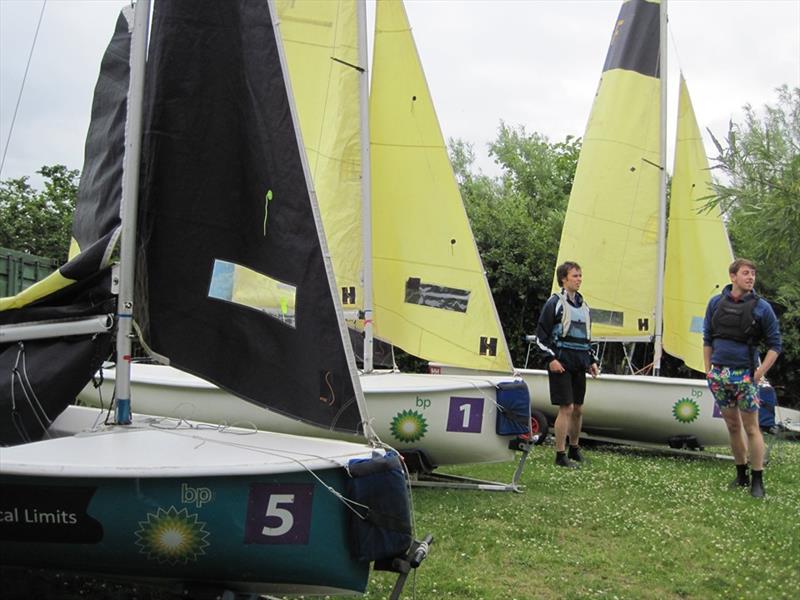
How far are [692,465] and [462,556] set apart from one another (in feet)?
13.3

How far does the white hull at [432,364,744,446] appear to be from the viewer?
308 inches

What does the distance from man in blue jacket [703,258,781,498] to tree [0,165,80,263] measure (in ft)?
14.5

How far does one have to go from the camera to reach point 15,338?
11.2 feet

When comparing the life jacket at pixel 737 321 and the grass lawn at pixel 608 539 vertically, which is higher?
the life jacket at pixel 737 321

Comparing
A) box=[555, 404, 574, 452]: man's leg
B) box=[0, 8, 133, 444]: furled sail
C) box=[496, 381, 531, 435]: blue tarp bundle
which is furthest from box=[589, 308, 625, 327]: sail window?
box=[0, 8, 133, 444]: furled sail

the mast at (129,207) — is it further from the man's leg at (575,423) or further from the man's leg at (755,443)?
the man's leg at (575,423)

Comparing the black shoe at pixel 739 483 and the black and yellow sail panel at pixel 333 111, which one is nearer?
the black shoe at pixel 739 483

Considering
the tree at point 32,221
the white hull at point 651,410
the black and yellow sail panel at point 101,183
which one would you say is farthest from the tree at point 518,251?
the black and yellow sail panel at point 101,183

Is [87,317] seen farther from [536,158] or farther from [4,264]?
[536,158]

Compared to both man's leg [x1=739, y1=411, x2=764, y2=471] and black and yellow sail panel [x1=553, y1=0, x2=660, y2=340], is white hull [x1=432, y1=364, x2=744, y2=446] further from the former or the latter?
man's leg [x1=739, y1=411, x2=764, y2=471]

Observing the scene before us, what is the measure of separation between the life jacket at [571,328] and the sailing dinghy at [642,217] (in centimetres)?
256

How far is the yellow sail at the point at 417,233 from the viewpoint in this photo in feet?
22.4

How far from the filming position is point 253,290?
3436 mm

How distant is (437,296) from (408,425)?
1581 millimetres
